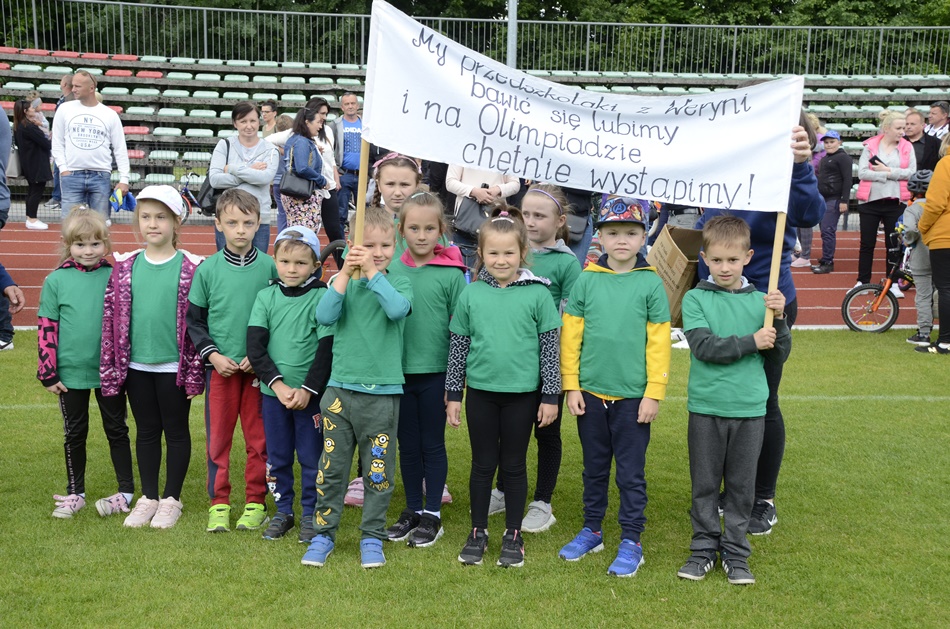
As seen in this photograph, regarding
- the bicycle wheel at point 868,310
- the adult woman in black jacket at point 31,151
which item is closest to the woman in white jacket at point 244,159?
the bicycle wheel at point 868,310

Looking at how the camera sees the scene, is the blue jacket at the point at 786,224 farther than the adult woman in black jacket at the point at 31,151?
No

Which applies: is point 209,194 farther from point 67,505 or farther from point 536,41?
point 536,41

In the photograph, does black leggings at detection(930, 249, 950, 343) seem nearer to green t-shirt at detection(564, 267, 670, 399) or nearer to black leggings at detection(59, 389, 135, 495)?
green t-shirt at detection(564, 267, 670, 399)

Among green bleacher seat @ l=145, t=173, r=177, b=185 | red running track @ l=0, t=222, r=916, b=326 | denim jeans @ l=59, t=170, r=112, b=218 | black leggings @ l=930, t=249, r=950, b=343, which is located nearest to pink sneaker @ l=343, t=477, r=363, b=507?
red running track @ l=0, t=222, r=916, b=326

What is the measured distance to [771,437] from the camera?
464 centimetres

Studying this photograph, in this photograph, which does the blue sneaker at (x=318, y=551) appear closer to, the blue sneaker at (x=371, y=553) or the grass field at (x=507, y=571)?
the grass field at (x=507, y=571)

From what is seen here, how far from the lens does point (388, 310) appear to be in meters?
4.23

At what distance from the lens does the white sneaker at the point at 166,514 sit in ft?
15.5

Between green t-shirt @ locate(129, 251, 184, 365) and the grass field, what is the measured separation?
0.88 meters

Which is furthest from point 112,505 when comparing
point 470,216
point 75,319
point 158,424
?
point 470,216

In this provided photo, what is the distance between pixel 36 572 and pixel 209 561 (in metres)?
0.75

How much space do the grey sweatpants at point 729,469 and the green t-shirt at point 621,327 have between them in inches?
14.7

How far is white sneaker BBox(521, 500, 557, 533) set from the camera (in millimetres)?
4891

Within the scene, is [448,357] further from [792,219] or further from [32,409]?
[32,409]
